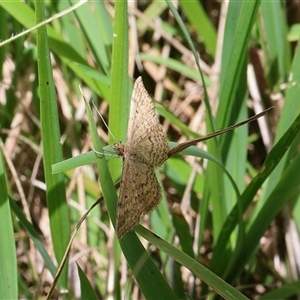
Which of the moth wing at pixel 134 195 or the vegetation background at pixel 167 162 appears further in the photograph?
the vegetation background at pixel 167 162

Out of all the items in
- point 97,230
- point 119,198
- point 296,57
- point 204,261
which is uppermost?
point 296,57

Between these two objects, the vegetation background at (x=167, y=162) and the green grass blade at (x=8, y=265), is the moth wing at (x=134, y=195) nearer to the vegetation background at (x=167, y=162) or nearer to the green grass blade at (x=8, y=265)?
the vegetation background at (x=167, y=162)

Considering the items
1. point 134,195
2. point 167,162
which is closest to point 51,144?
point 134,195

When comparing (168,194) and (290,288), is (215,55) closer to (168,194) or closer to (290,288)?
(168,194)

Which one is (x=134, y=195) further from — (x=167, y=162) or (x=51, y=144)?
(x=167, y=162)

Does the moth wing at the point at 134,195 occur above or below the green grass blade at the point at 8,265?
above

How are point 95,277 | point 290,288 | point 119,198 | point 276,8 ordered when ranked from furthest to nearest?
point 95,277, point 276,8, point 290,288, point 119,198

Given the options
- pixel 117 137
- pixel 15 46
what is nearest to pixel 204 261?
pixel 117 137

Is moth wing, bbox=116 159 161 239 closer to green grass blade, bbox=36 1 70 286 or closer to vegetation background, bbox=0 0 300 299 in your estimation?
vegetation background, bbox=0 0 300 299

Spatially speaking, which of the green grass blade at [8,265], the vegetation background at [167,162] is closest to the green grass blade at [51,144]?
the vegetation background at [167,162]
